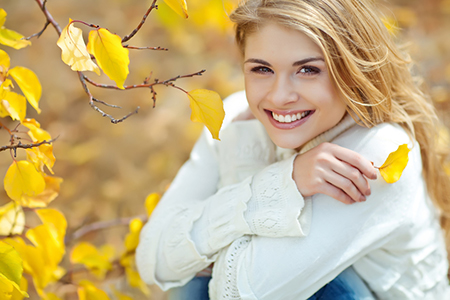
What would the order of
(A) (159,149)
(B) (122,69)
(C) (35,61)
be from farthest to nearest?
(C) (35,61) → (A) (159,149) → (B) (122,69)

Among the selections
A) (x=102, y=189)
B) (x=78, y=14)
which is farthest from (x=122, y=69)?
(x=78, y=14)

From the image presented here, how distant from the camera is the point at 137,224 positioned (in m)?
1.27

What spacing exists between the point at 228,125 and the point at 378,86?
451mm

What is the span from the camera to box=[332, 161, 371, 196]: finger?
88cm

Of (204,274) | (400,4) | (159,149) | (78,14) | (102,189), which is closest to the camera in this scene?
(204,274)

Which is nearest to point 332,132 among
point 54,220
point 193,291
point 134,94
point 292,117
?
point 292,117

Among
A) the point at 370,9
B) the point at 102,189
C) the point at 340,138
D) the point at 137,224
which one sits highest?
the point at 370,9

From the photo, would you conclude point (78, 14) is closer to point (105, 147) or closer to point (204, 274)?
point (105, 147)

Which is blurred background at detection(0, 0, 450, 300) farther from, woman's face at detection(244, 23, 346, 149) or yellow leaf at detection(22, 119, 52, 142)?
yellow leaf at detection(22, 119, 52, 142)

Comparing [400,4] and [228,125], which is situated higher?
[400,4]

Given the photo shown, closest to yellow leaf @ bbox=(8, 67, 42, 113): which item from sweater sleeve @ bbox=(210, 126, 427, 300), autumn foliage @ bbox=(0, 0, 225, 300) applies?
A: autumn foliage @ bbox=(0, 0, 225, 300)

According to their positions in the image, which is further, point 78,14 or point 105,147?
point 78,14

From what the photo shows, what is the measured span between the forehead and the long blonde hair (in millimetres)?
15

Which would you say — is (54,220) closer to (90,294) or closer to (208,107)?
(90,294)
